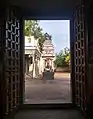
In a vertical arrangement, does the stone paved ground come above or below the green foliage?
below

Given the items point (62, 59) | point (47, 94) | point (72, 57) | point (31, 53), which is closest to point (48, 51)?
point (62, 59)

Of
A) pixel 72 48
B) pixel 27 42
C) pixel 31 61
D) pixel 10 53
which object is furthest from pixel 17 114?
pixel 31 61

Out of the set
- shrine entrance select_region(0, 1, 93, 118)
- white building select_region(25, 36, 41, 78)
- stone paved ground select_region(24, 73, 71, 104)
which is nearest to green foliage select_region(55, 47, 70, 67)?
white building select_region(25, 36, 41, 78)
